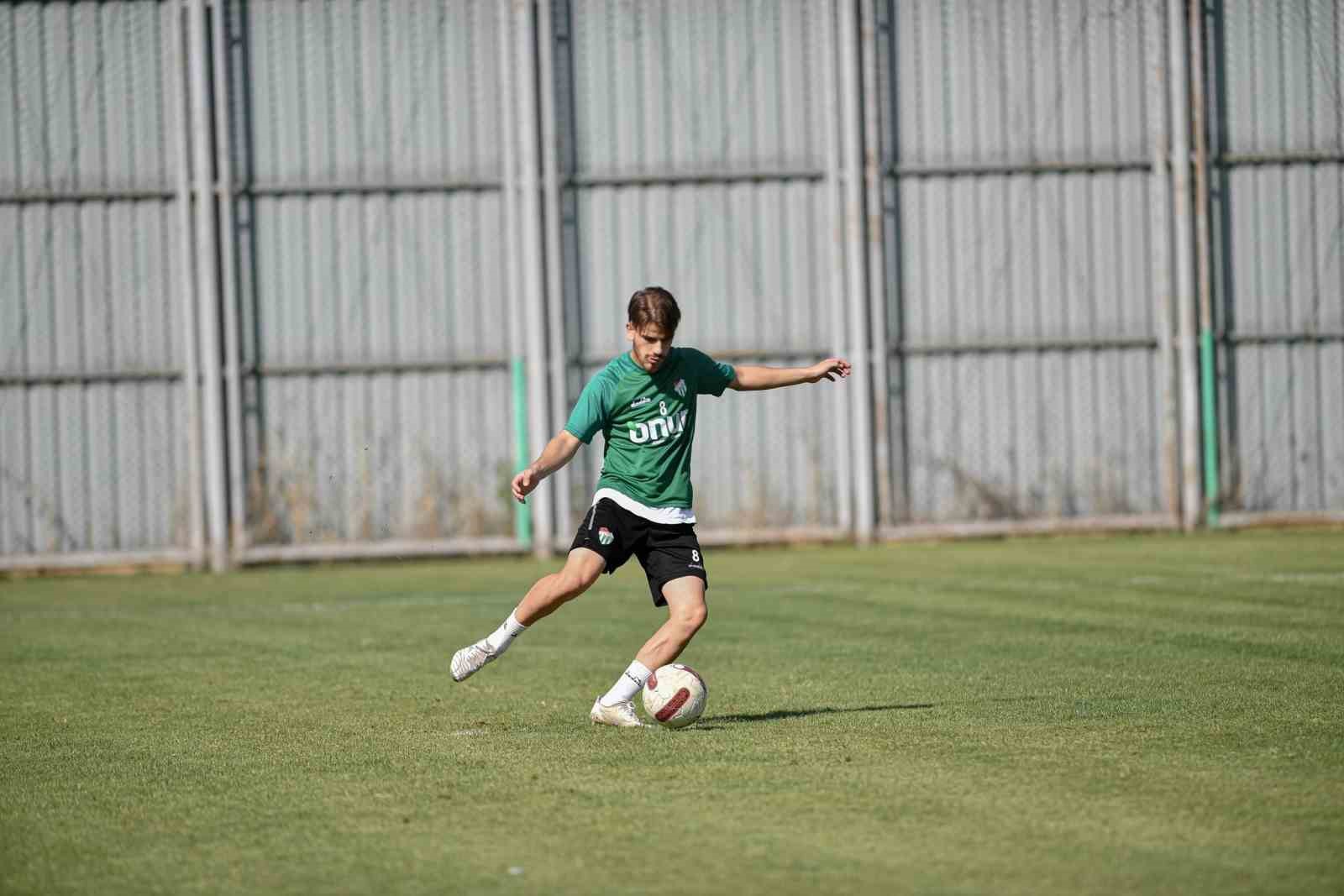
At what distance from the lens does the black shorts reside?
8.25 meters

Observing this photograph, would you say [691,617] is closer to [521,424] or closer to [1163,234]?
[521,424]

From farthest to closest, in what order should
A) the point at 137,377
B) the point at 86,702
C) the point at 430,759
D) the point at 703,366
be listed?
the point at 137,377
the point at 86,702
the point at 703,366
the point at 430,759

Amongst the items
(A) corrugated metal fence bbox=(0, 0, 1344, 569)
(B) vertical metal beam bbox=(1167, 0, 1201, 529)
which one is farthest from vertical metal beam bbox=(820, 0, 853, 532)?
(B) vertical metal beam bbox=(1167, 0, 1201, 529)

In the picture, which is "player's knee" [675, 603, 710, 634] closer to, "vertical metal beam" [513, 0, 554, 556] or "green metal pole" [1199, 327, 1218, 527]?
"vertical metal beam" [513, 0, 554, 556]

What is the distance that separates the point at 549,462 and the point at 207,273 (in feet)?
51.7

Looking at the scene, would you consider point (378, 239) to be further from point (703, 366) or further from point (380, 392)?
point (703, 366)

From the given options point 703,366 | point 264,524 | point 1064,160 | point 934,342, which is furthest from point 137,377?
point 703,366

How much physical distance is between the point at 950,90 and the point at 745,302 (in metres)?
3.66

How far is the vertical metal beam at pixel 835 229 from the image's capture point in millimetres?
23219

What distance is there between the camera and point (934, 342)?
23.6 metres

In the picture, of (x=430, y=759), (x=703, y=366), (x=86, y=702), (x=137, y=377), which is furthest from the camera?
(x=137, y=377)

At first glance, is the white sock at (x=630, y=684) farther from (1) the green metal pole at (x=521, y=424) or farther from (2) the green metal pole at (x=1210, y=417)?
(2) the green metal pole at (x=1210, y=417)

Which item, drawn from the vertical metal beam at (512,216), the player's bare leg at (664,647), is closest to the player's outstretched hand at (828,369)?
the player's bare leg at (664,647)

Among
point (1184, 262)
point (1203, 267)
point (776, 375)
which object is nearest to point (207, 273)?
point (1184, 262)
